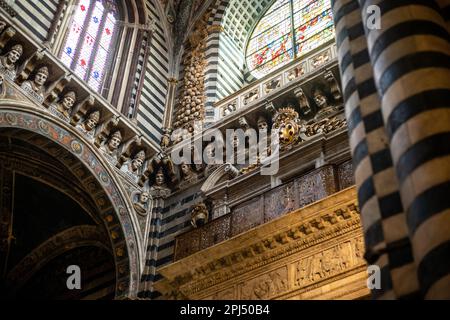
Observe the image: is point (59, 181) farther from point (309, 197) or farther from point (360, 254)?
point (360, 254)

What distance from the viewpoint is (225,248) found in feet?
27.4

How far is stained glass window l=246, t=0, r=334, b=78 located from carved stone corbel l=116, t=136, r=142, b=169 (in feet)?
12.5

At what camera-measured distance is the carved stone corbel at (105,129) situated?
10844mm

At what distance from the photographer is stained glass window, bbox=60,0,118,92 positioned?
11.6 metres

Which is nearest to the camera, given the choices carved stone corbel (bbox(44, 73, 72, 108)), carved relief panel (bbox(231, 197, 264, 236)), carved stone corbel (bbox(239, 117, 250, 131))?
carved relief panel (bbox(231, 197, 264, 236))

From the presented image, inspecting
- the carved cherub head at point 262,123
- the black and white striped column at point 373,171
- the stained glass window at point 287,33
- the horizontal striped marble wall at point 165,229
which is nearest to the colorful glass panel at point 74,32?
the horizontal striped marble wall at point 165,229

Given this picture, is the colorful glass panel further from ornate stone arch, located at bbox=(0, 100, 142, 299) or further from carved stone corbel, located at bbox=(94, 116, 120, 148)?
ornate stone arch, located at bbox=(0, 100, 142, 299)

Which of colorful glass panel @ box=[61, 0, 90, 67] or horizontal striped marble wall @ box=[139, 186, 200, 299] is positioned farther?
colorful glass panel @ box=[61, 0, 90, 67]

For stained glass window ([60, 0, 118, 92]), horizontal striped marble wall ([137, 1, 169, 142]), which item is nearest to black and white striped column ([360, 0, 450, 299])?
stained glass window ([60, 0, 118, 92])

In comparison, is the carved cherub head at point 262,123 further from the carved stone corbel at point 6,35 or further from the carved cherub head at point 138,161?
the carved stone corbel at point 6,35

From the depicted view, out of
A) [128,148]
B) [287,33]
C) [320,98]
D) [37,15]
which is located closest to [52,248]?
[128,148]

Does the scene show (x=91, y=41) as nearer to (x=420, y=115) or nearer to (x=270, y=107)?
(x=270, y=107)

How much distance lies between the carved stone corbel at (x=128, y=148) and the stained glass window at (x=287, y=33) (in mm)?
3825

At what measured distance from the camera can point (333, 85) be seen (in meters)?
10.2
